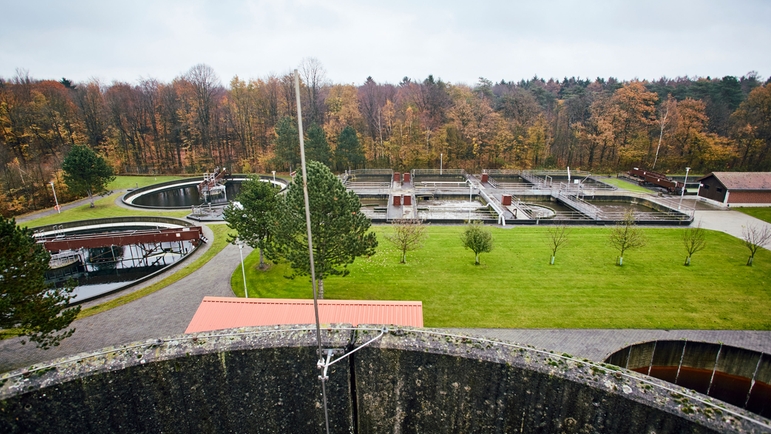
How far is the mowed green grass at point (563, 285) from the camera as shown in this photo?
48.7 ft

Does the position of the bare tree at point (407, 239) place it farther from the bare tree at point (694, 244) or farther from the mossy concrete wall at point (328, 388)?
the bare tree at point (694, 244)

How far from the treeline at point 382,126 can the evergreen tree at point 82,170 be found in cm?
1405

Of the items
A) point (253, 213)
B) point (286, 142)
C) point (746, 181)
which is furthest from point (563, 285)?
point (286, 142)

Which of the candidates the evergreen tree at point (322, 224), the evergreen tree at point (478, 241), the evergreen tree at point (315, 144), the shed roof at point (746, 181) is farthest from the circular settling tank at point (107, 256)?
the shed roof at point (746, 181)

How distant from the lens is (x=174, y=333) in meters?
14.4

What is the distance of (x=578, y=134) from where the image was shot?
49156 millimetres

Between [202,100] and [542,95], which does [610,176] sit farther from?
[202,100]

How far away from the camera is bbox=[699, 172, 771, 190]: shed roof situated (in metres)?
30.2

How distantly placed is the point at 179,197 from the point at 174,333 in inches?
1210

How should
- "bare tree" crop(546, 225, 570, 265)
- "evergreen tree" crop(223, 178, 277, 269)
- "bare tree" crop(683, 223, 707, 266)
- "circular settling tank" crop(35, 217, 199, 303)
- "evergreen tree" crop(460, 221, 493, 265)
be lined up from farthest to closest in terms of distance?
"circular settling tank" crop(35, 217, 199, 303)
"bare tree" crop(546, 225, 570, 265)
"bare tree" crop(683, 223, 707, 266)
"evergreen tree" crop(460, 221, 493, 265)
"evergreen tree" crop(223, 178, 277, 269)

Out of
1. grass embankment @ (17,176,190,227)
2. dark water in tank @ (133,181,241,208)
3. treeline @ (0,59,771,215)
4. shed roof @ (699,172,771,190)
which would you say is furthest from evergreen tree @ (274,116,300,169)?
shed roof @ (699,172,771,190)

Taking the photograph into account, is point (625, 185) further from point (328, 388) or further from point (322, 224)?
point (328, 388)

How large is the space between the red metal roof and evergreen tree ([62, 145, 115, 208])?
28431 millimetres

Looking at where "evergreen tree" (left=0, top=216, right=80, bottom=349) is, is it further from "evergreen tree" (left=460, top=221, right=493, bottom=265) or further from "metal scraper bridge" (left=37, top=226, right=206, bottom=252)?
"evergreen tree" (left=460, top=221, right=493, bottom=265)
